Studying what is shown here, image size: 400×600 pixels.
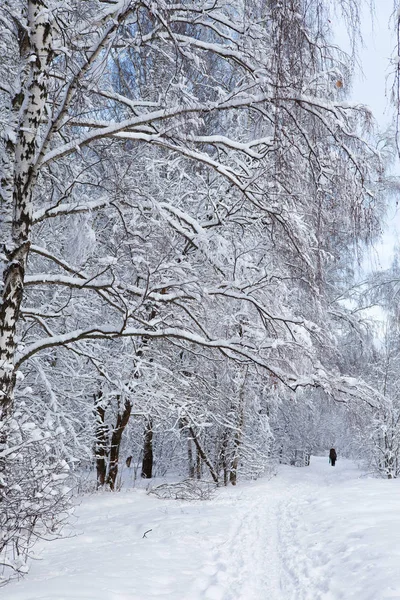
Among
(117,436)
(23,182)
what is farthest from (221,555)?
(117,436)

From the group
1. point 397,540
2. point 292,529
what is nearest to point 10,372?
point 397,540

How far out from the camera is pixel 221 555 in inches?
202

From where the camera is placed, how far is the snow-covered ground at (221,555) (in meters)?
3.80

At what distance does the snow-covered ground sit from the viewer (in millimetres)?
3797

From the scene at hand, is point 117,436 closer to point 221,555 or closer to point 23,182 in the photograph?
point 221,555

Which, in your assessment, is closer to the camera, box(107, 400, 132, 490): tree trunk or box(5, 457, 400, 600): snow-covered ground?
box(5, 457, 400, 600): snow-covered ground

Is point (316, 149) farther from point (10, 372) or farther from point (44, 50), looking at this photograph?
point (10, 372)

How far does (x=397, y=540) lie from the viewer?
5027 millimetres

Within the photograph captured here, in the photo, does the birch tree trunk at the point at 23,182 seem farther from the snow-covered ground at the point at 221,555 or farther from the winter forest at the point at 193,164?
the snow-covered ground at the point at 221,555

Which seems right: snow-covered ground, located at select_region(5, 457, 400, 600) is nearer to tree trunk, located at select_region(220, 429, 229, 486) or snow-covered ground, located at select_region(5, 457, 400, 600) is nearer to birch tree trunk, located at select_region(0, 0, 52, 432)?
birch tree trunk, located at select_region(0, 0, 52, 432)

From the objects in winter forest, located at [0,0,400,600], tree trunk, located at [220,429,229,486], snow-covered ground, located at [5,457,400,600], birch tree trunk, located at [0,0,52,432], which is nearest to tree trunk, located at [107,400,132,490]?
snow-covered ground, located at [5,457,400,600]

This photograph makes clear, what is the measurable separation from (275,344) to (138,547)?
2.67 metres

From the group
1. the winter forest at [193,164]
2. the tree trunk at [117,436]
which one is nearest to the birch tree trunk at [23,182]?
the winter forest at [193,164]

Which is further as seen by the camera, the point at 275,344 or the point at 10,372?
the point at 275,344
